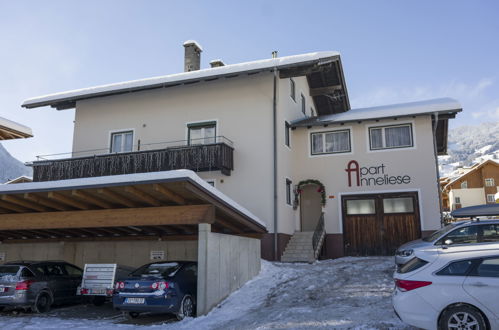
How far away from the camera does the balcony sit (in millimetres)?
19750

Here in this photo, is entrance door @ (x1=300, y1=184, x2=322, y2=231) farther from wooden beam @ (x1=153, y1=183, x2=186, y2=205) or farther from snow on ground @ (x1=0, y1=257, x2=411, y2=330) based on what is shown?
wooden beam @ (x1=153, y1=183, x2=186, y2=205)

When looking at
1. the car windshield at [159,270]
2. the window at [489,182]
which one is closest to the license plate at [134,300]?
the car windshield at [159,270]

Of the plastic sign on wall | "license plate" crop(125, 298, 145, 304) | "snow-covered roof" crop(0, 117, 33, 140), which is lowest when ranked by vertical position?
"license plate" crop(125, 298, 145, 304)

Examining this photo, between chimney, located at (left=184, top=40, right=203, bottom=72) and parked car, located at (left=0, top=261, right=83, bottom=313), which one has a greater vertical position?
chimney, located at (left=184, top=40, right=203, bottom=72)

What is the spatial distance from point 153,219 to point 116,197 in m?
1.10

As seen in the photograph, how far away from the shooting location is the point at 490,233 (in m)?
11.0

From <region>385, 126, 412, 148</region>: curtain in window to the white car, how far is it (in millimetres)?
14102

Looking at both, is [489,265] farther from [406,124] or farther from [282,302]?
[406,124]

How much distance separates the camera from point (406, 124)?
823 inches

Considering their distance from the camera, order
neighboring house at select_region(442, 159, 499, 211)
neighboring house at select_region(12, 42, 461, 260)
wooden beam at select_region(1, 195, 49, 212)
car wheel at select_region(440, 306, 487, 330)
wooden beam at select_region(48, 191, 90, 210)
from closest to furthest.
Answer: car wheel at select_region(440, 306, 487, 330) → wooden beam at select_region(48, 191, 90, 210) → wooden beam at select_region(1, 195, 49, 212) → neighboring house at select_region(12, 42, 461, 260) → neighboring house at select_region(442, 159, 499, 211)

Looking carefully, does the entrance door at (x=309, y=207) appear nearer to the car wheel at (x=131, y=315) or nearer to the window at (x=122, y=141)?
the window at (x=122, y=141)

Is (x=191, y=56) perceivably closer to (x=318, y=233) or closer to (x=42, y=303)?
(x=318, y=233)

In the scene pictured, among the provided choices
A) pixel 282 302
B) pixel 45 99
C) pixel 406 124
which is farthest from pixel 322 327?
pixel 45 99

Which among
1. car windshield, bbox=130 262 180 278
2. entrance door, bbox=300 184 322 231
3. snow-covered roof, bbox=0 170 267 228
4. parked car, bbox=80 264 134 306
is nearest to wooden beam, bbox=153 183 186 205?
snow-covered roof, bbox=0 170 267 228
